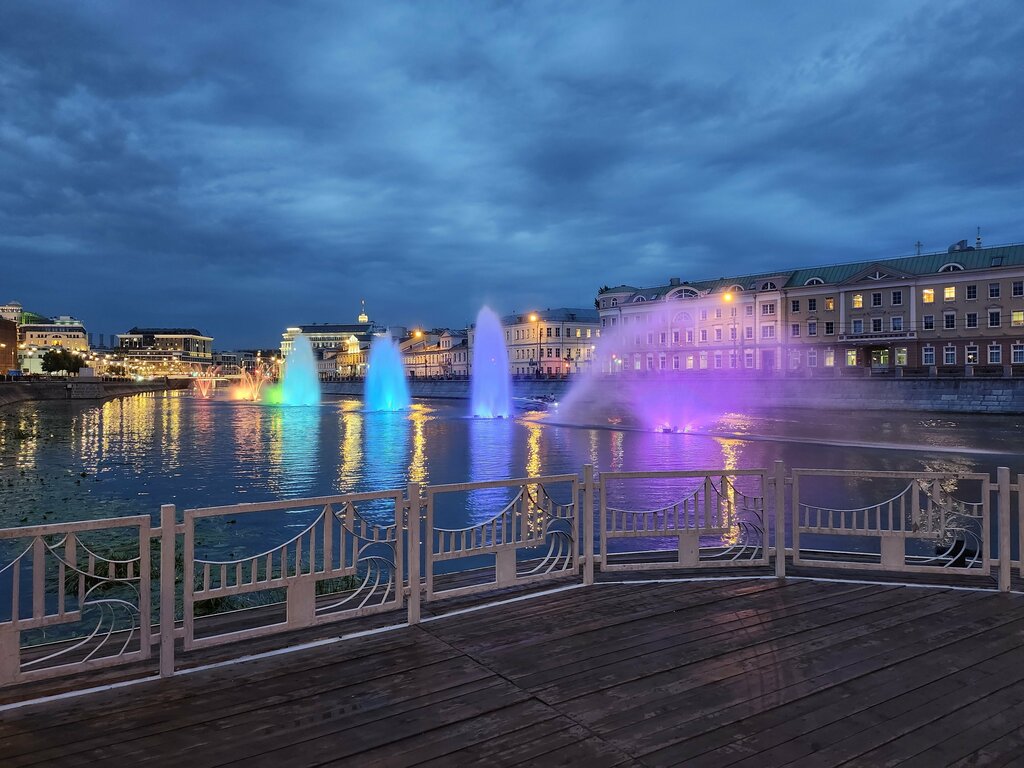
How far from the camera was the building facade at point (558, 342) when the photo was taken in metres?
146

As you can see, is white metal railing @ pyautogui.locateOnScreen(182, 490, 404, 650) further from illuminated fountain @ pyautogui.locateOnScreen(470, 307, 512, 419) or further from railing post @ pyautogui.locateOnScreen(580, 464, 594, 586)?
illuminated fountain @ pyautogui.locateOnScreen(470, 307, 512, 419)

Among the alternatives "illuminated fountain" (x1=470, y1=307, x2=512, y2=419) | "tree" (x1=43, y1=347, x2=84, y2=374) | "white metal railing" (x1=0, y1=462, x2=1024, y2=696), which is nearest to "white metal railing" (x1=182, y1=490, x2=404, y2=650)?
"white metal railing" (x1=0, y1=462, x2=1024, y2=696)

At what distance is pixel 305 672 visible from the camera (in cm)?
596

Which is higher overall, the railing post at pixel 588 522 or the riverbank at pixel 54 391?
the riverbank at pixel 54 391

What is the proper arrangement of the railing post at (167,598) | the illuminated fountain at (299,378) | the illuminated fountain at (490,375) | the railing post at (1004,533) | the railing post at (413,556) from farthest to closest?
the illuminated fountain at (299,378) < the illuminated fountain at (490,375) < the railing post at (1004,533) < the railing post at (413,556) < the railing post at (167,598)

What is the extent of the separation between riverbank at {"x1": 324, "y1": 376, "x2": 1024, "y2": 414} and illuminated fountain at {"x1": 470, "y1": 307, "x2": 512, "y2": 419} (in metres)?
26.5

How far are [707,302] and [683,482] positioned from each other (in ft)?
291

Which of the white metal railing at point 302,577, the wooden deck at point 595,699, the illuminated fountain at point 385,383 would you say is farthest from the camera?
the illuminated fountain at point 385,383

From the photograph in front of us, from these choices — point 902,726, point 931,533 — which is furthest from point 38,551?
point 931,533

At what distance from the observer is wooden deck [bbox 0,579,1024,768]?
4.63 metres

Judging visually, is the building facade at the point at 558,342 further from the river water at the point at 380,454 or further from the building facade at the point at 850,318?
the river water at the point at 380,454

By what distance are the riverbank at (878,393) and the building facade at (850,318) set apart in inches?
190

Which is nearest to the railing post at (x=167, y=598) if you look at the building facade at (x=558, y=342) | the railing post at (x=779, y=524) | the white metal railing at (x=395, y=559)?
the white metal railing at (x=395, y=559)

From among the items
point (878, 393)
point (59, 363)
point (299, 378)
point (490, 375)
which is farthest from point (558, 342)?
A: point (59, 363)
